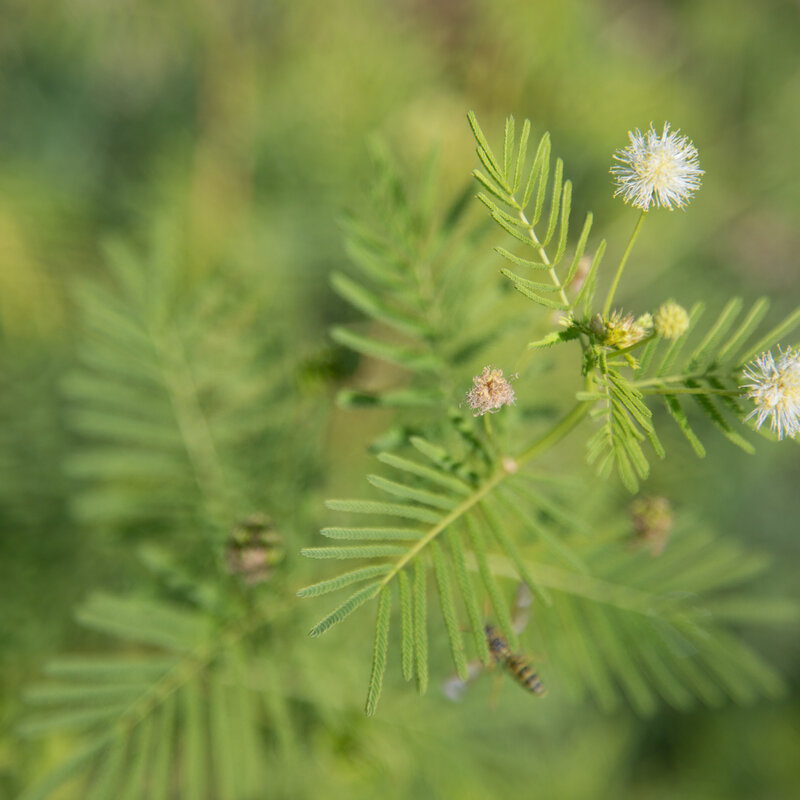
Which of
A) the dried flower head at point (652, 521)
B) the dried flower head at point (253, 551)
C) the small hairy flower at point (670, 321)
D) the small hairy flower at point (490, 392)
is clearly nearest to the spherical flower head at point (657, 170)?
the small hairy flower at point (670, 321)

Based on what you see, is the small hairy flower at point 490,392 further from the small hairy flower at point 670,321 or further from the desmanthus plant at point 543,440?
the small hairy flower at point 670,321

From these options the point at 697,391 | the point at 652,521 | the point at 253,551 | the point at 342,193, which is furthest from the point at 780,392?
the point at 342,193

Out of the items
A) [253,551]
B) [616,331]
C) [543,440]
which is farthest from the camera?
[253,551]

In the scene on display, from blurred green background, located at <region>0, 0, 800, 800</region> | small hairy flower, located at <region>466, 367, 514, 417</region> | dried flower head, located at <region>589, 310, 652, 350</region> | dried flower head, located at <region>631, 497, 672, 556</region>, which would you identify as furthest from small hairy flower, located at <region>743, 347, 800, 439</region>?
blurred green background, located at <region>0, 0, 800, 800</region>

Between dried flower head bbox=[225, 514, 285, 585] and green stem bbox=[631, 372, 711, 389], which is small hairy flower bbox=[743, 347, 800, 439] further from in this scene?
dried flower head bbox=[225, 514, 285, 585]

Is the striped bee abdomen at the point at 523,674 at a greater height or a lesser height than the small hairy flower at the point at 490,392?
lesser

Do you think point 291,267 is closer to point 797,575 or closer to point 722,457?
point 722,457

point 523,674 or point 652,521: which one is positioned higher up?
point 652,521

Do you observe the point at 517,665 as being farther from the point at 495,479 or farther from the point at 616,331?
the point at 616,331
